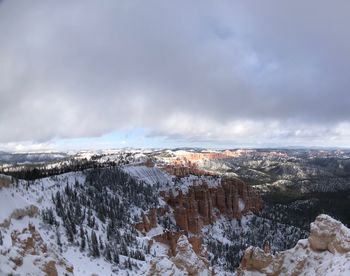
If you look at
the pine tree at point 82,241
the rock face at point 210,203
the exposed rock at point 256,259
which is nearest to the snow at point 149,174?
the rock face at point 210,203

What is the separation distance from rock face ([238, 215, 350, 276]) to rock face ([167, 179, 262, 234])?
89.1m

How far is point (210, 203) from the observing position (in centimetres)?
14275

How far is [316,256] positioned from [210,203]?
120m

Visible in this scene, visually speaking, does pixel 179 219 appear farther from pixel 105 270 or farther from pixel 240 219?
pixel 105 270

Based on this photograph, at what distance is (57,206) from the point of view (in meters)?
71.3

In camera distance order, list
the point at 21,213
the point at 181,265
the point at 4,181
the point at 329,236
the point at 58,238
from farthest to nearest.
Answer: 1. the point at 4,181
2. the point at 58,238
3. the point at 21,213
4. the point at 181,265
5. the point at 329,236

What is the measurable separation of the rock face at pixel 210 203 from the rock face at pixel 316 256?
292ft

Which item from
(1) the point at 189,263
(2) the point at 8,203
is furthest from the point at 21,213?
(1) the point at 189,263

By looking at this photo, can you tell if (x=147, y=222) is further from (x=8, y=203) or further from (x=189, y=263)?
(x=189, y=263)

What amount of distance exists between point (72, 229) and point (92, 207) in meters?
25.5

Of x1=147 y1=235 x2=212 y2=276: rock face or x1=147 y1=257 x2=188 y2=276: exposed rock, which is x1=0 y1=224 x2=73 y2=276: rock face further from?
x1=147 y1=235 x2=212 y2=276: rock face

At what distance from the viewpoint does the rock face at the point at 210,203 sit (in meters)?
119

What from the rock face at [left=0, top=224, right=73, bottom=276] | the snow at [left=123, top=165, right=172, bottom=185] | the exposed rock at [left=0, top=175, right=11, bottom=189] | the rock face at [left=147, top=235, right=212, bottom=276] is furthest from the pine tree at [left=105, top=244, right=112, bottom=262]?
the snow at [left=123, top=165, right=172, bottom=185]

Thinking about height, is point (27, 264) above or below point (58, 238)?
above
